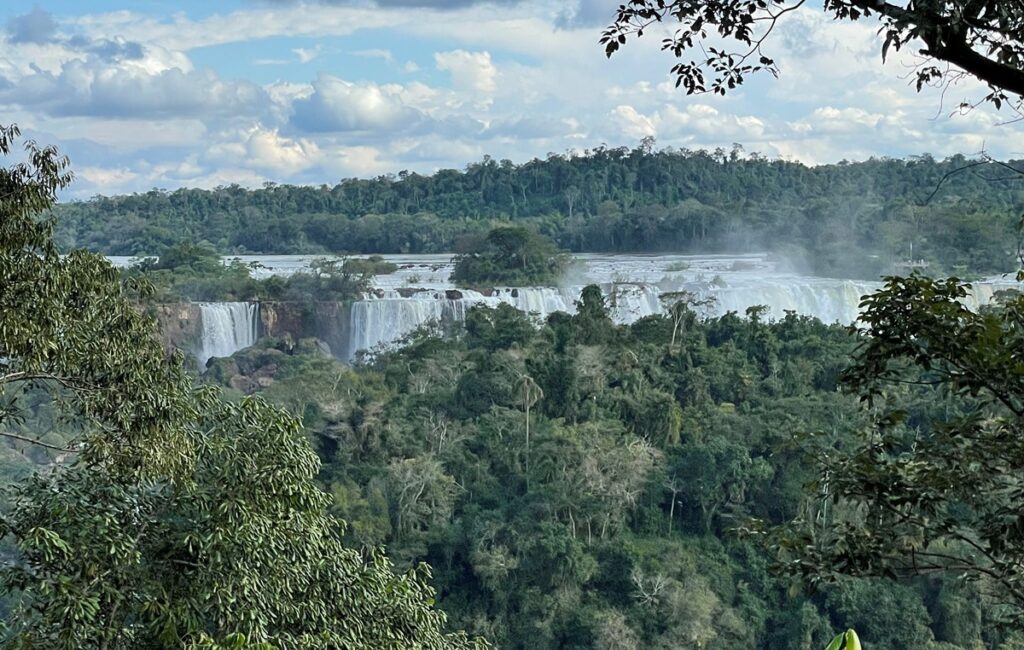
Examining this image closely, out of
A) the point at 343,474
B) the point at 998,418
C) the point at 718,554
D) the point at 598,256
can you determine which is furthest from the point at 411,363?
the point at 998,418

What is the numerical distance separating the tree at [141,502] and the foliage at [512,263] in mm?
24943

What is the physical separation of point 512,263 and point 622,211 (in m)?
9.58

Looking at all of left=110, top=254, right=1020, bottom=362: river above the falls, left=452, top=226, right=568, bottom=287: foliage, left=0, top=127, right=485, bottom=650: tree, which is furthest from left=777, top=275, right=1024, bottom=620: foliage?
left=452, top=226, right=568, bottom=287: foliage

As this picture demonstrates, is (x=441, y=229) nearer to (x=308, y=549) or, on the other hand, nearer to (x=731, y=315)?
(x=731, y=315)

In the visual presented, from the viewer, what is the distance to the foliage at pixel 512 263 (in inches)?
1180

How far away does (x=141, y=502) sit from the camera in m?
4.71

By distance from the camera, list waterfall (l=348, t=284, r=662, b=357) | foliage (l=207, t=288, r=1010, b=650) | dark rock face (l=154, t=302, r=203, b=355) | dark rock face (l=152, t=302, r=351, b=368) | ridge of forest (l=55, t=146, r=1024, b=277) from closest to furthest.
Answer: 1. foliage (l=207, t=288, r=1010, b=650)
2. dark rock face (l=154, t=302, r=203, b=355)
3. waterfall (l=348, t=284, r=662, b=357)
4. dark rock face (l=152, t=302, r=351, b=368)
5. ridge of forest (l=55, t=146, r=1024, b=277)

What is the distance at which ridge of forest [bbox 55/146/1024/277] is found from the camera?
103ft

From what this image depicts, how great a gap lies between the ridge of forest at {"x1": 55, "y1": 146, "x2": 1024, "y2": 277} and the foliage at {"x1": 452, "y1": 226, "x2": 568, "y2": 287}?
3.19m

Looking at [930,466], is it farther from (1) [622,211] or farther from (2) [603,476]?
(1) [622,211]

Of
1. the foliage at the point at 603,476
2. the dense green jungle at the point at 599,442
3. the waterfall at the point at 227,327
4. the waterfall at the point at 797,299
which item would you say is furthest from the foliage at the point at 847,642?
the waterfall at the point at 797,299

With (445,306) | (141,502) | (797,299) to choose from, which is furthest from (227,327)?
(141,502)

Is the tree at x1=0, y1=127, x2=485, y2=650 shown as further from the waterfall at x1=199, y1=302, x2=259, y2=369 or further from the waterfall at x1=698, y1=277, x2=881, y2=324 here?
the waterfall at x1=698, y1=277, x2=881, y2=324

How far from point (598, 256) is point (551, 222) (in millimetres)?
2971
